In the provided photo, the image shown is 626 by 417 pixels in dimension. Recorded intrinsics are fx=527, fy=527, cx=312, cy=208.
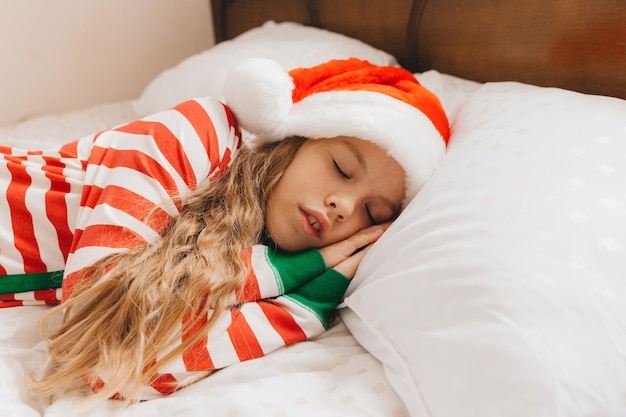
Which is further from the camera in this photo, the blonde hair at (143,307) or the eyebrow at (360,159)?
the eyebrow at (360,159)

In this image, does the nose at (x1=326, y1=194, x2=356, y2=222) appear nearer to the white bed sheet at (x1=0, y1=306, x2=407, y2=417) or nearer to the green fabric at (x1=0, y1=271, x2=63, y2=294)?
the white bed sheet at (x1=0, y1=306, x2=407, y2=417)

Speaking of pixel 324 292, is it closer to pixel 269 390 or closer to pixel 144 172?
pixel 269 390

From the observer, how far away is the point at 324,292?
82 centimetres

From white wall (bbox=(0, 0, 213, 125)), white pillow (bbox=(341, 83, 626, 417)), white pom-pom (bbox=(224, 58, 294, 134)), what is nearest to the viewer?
white pillow (bbox=(341, 83, 626, 417))

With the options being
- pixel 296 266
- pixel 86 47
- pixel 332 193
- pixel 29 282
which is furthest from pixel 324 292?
pixel 86 47

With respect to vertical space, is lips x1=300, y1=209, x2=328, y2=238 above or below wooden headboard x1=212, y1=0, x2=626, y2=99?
below

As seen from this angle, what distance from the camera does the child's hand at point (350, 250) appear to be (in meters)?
0.85

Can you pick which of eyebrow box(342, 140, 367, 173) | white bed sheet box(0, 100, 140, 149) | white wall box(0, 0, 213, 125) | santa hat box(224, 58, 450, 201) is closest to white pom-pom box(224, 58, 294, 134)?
santa hat box(224, 58, 450, 201)

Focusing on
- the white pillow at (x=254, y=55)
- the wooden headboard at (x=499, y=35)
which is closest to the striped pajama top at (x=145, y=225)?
the white pillow at (x=254, y=55)

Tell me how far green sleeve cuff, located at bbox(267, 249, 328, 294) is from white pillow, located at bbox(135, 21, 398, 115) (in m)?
0.62

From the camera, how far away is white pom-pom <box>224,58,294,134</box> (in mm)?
913

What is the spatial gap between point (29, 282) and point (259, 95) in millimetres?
495

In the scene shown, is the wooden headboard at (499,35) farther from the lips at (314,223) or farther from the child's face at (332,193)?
the lips at (314,223)

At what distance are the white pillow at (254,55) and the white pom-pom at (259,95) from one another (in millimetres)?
391
